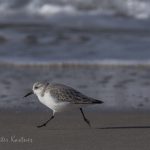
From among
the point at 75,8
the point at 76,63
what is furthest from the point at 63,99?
the point at 75,8

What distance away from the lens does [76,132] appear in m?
6.39

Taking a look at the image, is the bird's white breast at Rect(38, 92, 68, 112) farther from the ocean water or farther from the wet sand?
the ocean water

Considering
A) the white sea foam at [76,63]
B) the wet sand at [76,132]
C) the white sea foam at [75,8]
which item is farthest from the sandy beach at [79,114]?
the white sea foam at [75,8]

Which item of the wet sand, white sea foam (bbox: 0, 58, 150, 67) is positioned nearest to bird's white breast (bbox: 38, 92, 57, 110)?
the wet sand

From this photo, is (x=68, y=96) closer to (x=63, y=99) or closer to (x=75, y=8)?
(x=63, y=99)

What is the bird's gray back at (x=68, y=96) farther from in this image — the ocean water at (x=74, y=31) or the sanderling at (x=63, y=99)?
the ocean water at (x=74, y=31)

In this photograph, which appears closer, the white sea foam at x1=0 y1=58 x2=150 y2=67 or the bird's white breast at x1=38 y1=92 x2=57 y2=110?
the bird's white breast at x1=38 y1=92 x2=57 y2=110

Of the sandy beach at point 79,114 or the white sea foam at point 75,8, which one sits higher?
the sandy beach at point 79,114

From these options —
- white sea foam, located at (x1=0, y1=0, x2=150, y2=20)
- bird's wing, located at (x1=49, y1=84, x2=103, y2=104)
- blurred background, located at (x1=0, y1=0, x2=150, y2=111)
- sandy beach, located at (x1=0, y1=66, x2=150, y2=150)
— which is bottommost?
white sea foam, located at (x1=0, y1=0, x2=150, y2=20)

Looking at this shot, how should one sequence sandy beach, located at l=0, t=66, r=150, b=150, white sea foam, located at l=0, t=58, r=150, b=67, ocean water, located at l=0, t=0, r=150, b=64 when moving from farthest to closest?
ocean water, located at l=0, t=0, r=150, b=64 → white sea foam, located at l=0, t=58, r=150, b=67 → sandy beach, located at l=0, t=66, r=150, b=150

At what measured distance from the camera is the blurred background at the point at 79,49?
28.2 ft

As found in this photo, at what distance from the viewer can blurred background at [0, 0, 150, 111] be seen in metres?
8.59

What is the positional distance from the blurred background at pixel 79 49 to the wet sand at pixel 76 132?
448mm

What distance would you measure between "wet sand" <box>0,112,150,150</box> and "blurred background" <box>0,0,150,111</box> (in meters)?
0.45
